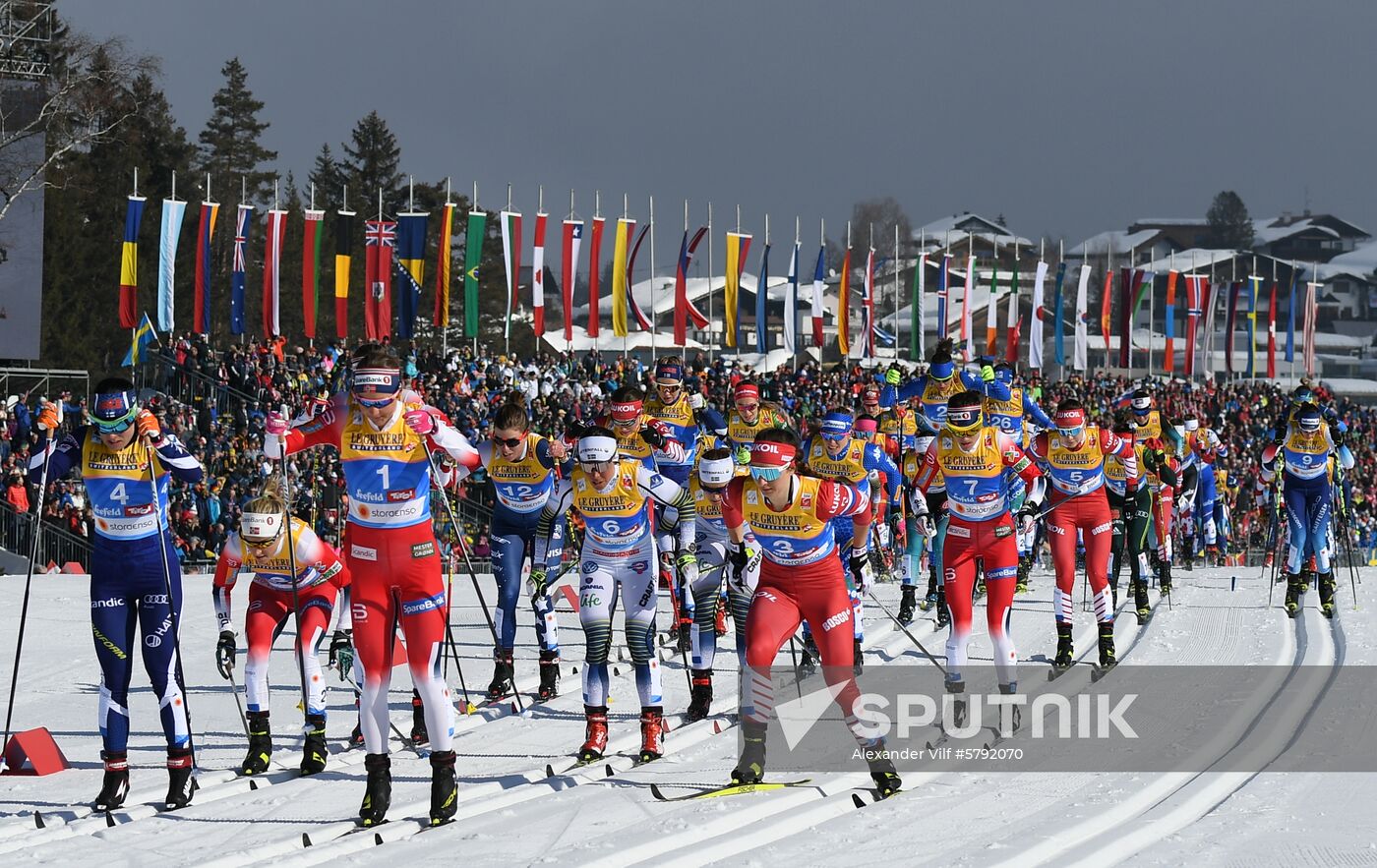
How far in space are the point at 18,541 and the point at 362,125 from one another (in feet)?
174

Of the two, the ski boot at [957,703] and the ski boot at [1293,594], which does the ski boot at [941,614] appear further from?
the ski boot at [957,703]

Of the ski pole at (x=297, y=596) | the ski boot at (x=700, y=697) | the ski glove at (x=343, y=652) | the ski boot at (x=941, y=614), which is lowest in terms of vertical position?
the ski boot at (x=941, y=614)

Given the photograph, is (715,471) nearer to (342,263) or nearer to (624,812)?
(624,812)

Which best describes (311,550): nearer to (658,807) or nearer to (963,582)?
(658,807)

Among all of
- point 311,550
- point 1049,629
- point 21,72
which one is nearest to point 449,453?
point 311,550

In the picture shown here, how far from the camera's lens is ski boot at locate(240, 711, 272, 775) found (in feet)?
32.1

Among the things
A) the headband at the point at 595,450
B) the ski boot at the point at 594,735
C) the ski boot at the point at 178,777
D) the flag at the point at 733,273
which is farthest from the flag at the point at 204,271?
the ski boot at the point at 178,777

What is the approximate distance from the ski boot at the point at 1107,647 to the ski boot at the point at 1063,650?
10.5 inches

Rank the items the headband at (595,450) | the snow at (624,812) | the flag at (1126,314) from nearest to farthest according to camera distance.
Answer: the snow at (624,812)
the headband at (595,450)
the flag at (1126,314)

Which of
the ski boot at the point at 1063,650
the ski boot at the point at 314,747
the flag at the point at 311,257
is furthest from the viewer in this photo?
the flag at the point at 311,257

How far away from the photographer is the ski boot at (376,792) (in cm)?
822

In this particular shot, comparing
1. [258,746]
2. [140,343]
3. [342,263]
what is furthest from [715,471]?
[342,263]

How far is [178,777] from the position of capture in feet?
29.3

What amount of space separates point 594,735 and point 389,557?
2.23 metres
